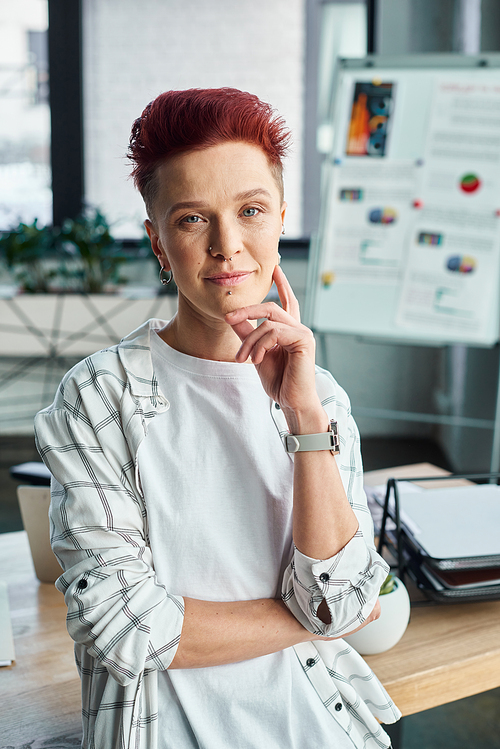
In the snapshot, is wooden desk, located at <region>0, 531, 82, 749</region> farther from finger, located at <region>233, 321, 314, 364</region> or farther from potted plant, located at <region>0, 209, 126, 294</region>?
potted plant, located at <region>0, 209, 126, 294</region>

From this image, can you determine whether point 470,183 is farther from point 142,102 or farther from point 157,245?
point 142,102

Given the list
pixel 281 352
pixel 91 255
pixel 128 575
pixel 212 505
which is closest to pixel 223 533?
pixel 212 505

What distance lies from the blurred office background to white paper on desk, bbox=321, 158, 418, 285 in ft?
5.44

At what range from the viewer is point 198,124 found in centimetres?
81

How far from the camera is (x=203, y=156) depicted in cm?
82

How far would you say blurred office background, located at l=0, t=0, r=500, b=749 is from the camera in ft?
14.9

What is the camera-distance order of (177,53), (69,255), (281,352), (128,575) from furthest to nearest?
(177,53) < (69,255) < (281,352) < (128,575)

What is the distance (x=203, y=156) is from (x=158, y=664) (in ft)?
2.01

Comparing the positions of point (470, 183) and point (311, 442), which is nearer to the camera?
point (311, 442)

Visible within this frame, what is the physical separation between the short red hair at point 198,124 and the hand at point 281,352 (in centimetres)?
21

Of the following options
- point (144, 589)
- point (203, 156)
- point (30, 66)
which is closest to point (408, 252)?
point (203, 156)

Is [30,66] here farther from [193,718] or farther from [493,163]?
[193,718]

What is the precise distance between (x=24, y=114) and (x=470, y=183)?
3.31m

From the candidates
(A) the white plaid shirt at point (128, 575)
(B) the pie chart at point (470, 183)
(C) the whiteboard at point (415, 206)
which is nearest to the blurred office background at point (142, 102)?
(C) the whiteboard at point (415, 206)
